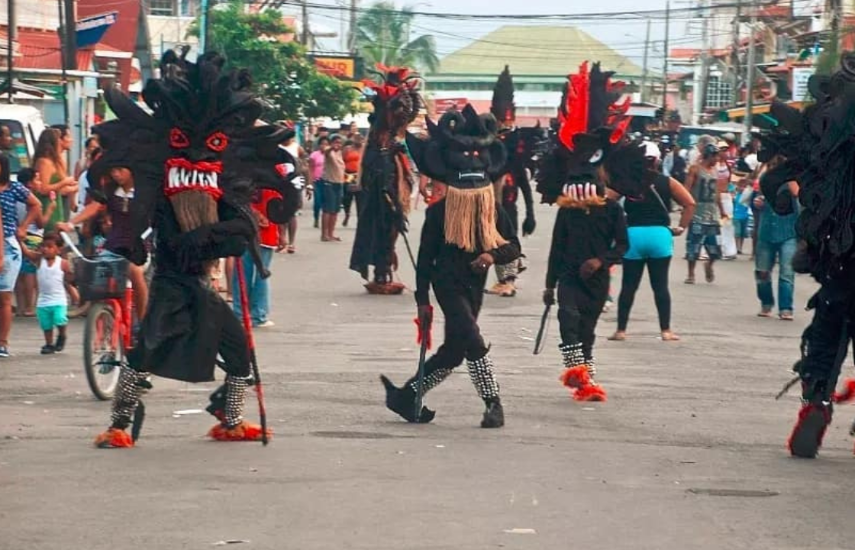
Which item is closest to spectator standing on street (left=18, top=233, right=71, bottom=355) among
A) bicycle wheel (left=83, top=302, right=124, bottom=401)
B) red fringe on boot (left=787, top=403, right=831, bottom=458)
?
bicycle wheel (left=83, top=302, right=124, bottom=401)

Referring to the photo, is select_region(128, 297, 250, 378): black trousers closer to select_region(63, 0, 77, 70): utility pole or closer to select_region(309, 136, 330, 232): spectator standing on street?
select_region(309, 136, 330, 232): spectator standing on street

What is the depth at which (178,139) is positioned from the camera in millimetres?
9656

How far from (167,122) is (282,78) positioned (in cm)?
3894

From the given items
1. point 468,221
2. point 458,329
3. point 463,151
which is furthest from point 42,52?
point 458,329

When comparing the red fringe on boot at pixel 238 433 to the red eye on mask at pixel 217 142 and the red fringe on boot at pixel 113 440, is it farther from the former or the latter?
the red eye on mask at pixel 217 142

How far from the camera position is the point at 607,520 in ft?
25.2

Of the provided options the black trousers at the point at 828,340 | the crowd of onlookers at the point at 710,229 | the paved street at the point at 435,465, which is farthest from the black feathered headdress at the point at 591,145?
the black trousers at the point at 828,340

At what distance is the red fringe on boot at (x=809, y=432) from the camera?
31.8 ft

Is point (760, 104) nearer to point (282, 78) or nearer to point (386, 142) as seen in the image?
point (282, 78)

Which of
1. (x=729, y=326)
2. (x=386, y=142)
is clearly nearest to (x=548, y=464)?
(x=729, y=326)

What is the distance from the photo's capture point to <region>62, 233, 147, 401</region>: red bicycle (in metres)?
11.8

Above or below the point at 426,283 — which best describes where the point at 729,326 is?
below

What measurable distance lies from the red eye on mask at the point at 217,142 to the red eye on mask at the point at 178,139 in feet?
0.40

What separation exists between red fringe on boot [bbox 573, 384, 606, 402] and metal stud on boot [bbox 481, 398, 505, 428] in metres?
1.44
